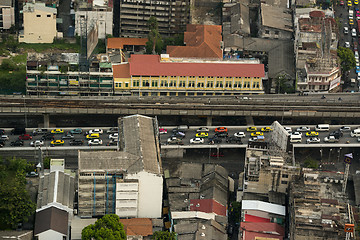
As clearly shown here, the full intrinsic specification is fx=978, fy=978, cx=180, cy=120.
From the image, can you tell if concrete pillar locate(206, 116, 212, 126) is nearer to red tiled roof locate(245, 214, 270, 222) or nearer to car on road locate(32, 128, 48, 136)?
car on road locate(32, 128, 48, 136)

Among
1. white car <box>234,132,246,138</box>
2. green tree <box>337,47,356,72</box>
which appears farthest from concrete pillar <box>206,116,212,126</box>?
green tree <box>337,47,356,72</box>

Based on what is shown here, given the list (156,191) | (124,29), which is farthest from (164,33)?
(156,191)

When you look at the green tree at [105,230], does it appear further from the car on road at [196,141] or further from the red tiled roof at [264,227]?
the car on road at [196,141]

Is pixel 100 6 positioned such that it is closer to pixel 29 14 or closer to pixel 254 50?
pixel 29 14

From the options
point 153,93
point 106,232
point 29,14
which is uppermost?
point 29,14

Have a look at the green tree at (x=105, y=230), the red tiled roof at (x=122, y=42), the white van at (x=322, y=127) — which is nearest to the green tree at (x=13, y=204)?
the green tree at (x=105, y=230)

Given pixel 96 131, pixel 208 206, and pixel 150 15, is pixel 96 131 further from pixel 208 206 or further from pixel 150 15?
pixel 150 15

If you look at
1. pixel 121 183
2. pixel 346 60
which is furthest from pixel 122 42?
pixel 121 183
